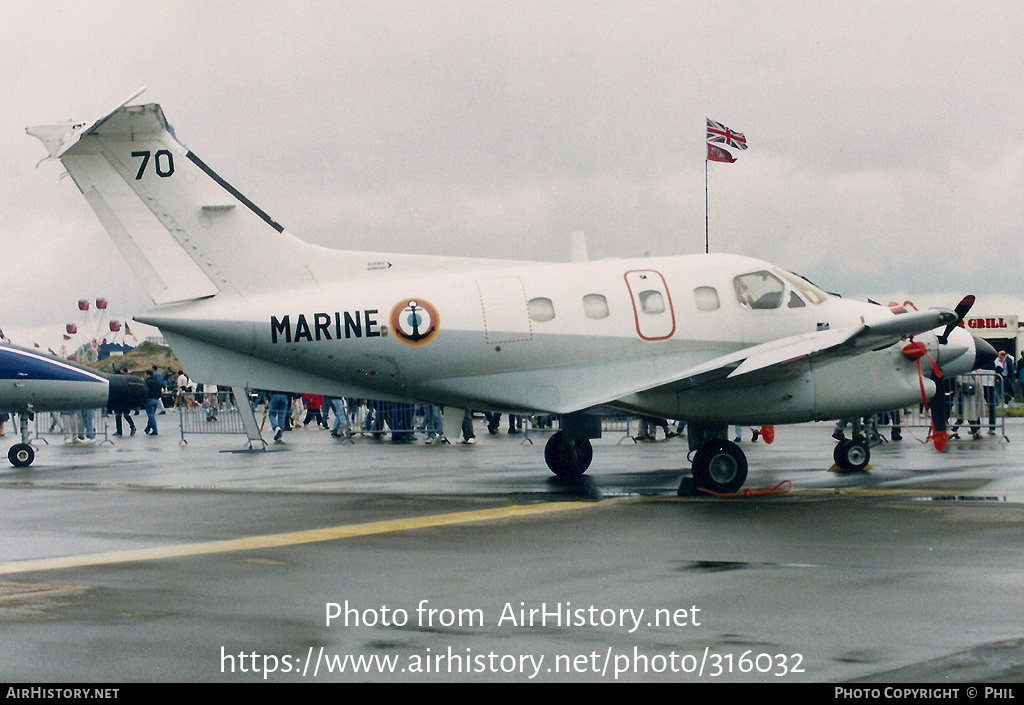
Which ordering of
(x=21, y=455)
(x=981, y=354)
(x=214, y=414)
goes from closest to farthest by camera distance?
(x=981, y=354) → (x=21, y=455) → (x=214, y=414)

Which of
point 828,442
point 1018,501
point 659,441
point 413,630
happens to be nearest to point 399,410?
point 659,441

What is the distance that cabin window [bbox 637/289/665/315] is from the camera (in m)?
15.9

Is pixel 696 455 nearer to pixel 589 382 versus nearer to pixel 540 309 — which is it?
pixel 589 382

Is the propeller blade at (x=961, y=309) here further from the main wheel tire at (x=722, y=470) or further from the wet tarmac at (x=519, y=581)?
the main wheel tire at (x=722, y=470)

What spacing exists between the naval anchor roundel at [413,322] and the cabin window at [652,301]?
2.81 m

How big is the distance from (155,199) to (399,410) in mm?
15909

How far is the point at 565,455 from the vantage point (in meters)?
18.1

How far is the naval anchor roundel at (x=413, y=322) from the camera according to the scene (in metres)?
15.4

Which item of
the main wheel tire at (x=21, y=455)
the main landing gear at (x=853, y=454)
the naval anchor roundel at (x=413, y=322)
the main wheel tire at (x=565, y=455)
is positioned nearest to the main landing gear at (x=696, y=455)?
the main wheel tire at (x=565, y=455)

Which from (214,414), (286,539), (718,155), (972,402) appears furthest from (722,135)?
(286,539)

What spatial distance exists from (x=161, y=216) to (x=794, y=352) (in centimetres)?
851

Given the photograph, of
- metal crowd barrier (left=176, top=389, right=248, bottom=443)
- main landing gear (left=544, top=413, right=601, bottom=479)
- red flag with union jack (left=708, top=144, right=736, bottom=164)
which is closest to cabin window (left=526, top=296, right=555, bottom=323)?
main landing gear (left=544, top=413, right=601, bottom=479)

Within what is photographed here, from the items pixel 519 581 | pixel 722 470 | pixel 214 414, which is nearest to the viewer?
pixel 519 581

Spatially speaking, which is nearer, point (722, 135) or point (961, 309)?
point (961, 309)
